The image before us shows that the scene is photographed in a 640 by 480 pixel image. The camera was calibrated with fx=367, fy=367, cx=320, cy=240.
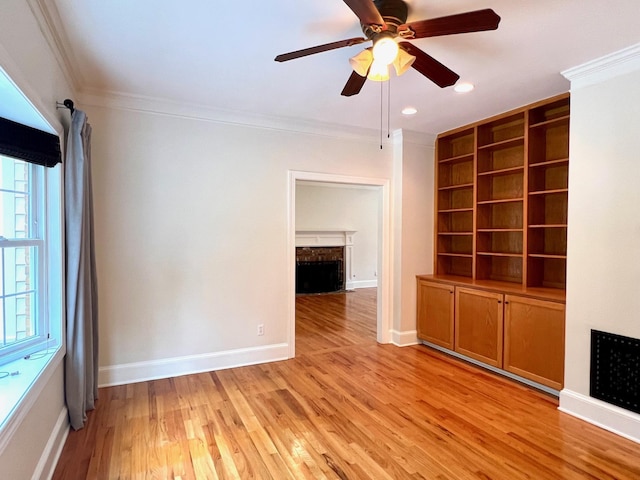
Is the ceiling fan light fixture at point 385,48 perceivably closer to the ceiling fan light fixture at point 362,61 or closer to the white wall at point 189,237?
the ceiling fan light fixture at point 362,61

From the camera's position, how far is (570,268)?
2.91 m

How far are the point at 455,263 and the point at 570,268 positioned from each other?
1.90 m

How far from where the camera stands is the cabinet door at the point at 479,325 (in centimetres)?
362

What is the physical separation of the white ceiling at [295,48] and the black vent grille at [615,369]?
203cm

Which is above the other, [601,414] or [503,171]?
[503,171]

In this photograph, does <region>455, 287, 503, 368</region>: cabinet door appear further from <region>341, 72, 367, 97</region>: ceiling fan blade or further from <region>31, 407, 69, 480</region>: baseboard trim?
<region>31, 407, 69, 480</region>: baseboard trim

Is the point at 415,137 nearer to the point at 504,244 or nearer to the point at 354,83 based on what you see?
the point at 504,244

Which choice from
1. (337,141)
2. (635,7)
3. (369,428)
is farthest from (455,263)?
(635,7)

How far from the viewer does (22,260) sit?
89.1 inches

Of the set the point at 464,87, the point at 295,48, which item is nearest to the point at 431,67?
the point at 295,48

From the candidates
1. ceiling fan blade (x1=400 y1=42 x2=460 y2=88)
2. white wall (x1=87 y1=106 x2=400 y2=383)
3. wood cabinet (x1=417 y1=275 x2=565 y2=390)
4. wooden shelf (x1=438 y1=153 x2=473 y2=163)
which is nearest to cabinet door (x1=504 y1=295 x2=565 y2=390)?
wood cabinet (x1=417 y1=275 x2=565 y2=390)

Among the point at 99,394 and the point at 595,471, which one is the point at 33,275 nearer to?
the point at 99,394

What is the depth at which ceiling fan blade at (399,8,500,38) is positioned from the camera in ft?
5.50

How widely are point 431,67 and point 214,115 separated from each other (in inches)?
90.2
